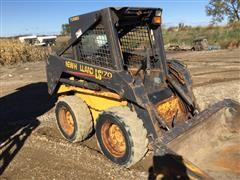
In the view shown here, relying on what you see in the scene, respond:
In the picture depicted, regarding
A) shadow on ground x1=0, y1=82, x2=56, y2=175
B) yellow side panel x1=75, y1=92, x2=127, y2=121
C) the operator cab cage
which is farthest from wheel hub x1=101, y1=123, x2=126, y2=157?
shadow on ground x1=0, y1=82, x2=56, y2=175

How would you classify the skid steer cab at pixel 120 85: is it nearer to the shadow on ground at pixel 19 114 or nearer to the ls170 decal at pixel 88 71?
the ls170 decal at pixel 88 71

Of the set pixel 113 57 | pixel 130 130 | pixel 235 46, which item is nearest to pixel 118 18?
pixel 113 57

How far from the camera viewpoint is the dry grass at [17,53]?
1988 centimetres

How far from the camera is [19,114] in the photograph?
8789mm

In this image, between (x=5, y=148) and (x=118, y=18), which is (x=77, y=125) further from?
(x=118, y=18)

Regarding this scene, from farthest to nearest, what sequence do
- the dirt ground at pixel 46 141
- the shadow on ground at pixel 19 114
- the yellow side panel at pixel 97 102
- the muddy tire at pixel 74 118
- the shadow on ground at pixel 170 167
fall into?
the shadow on ground at pixel 19 114
the muddy tire at pixel 74 118
the yellow side panel at pixel 97 102
the dirt ground at pixel 46 141
the shadow on ground at pixel 170 167

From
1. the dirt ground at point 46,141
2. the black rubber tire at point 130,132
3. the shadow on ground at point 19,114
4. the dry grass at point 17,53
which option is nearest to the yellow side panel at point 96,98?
the black rubber tire at point 130,132

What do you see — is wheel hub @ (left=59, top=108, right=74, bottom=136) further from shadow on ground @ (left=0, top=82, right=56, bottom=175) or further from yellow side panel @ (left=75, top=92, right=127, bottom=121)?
shadow on ground @ (left=0, top=82, right=56, bottom=175)

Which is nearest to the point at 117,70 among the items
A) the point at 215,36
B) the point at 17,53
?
the point at 17,53

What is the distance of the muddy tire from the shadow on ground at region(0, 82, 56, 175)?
897mm

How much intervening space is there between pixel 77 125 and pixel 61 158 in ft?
2.05

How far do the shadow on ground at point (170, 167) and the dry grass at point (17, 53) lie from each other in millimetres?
16702

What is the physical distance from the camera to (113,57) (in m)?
5.14

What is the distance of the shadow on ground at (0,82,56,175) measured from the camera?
6.28 m
